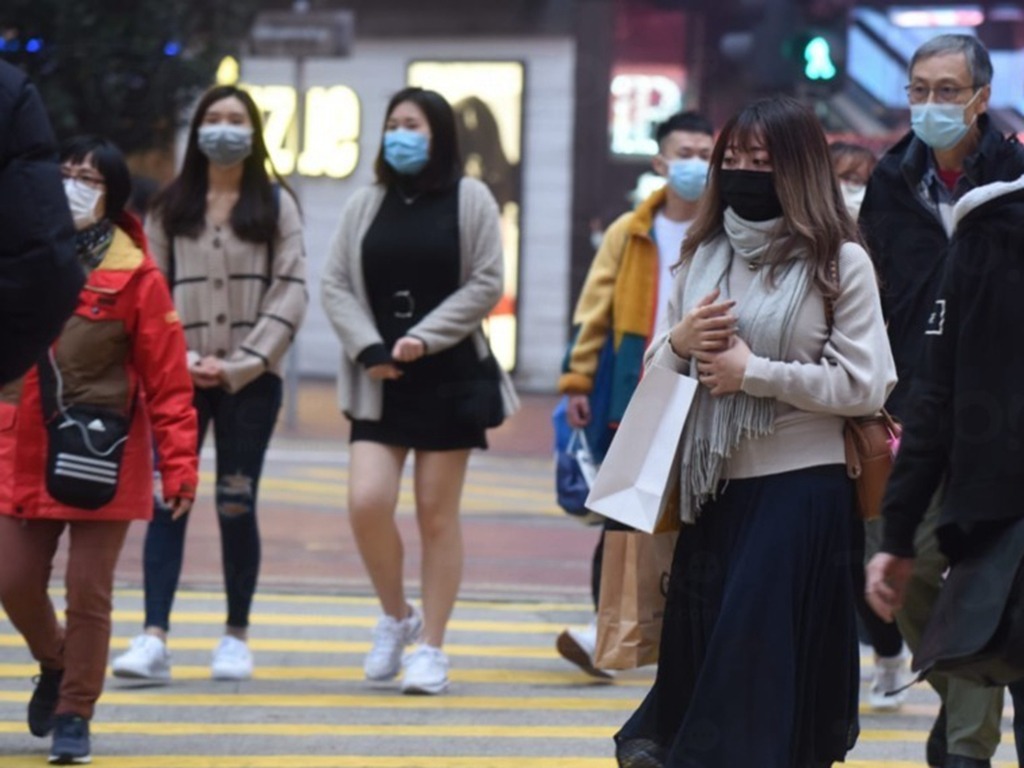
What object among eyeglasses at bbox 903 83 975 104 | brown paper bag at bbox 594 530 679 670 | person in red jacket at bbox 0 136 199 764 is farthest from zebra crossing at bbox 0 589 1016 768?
eyeglasses at bbox 903 83 975 104

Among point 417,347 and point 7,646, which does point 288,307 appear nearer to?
point 417,347

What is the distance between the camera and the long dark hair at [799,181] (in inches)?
206

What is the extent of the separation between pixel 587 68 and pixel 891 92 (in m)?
3.73

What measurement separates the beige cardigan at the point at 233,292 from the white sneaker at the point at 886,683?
2.38 metres

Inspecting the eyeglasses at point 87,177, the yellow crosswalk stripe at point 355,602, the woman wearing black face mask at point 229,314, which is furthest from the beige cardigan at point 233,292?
the yellow crosswalk stripe at point 355,602

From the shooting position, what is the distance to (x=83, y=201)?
6867 millimetres

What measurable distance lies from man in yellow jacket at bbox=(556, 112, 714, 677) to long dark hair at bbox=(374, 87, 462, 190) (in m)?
0.64

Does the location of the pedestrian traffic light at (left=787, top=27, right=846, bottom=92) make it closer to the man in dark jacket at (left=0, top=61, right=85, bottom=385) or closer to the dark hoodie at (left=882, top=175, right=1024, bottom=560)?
the dark hoodie at (left=882, top=175, right=1024, bottom=560)

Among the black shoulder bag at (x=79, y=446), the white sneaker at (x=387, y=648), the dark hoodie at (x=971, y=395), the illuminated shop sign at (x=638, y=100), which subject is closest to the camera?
the dark hoodie at (x=971, y=395)

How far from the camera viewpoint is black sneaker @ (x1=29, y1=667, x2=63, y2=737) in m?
6.82

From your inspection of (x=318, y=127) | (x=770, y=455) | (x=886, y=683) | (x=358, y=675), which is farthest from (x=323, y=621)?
(x=318, y=127)

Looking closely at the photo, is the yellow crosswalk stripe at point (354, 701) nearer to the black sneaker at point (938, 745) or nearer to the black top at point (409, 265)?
the black top at point (409, 265)

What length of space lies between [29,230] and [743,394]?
1.72 m

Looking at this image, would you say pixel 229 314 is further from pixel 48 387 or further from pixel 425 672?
pixel 48 387
